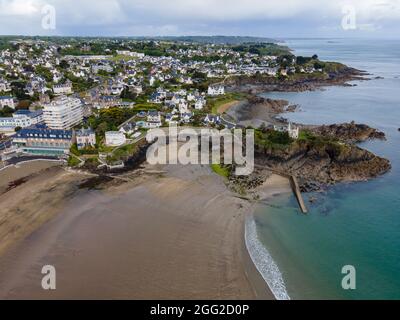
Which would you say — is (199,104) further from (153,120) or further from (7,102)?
→ (7,102)

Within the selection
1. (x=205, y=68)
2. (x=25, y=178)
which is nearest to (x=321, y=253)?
(x=25, y=178)

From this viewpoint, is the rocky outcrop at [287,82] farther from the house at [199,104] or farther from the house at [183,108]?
the house at [183,108]

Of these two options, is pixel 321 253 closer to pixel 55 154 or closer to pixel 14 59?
pixel 55 154

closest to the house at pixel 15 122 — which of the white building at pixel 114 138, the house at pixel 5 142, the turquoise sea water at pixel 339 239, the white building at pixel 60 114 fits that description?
the white building at pixel 60 114

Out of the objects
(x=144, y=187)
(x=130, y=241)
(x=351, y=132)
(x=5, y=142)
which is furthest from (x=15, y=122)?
(x=351, y=132)

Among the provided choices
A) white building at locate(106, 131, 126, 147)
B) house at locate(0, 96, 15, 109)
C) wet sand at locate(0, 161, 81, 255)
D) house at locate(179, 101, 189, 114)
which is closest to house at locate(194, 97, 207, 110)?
house at locate(179, 101, 189, 114)

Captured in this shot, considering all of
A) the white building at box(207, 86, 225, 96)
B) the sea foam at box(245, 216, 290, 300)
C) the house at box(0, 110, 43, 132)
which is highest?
the white building at box(207, 86, 225, 96)

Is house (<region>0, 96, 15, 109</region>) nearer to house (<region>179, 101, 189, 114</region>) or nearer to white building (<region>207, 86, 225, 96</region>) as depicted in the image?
house (<region>179, 101, 189, 114</region>)
